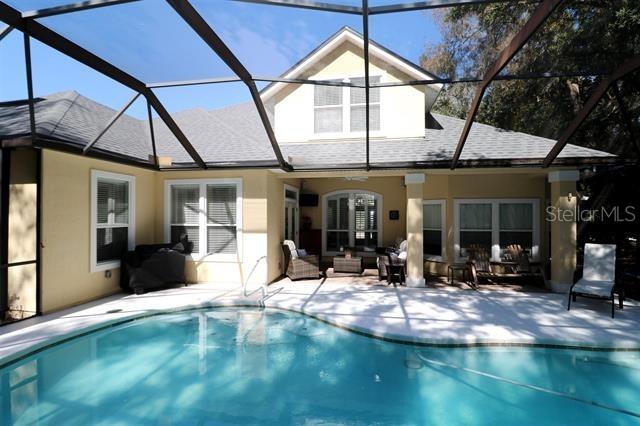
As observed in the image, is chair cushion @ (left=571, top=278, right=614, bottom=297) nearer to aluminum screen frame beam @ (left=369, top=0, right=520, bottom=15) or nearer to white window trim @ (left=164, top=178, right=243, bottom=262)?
aluminum screen frame beam @ (left=369, top=0, right=520, bottom=15)

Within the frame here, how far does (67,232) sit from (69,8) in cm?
476

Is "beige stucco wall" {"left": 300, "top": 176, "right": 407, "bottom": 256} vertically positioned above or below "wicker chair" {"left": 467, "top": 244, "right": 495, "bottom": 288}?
above

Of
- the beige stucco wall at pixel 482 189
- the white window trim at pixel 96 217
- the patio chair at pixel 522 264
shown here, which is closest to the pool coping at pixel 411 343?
the white window trim at pixel 96 217

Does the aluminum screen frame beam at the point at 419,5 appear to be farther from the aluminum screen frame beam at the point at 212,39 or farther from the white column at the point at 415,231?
the white column at the point at 415,231

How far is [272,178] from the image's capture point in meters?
10.2

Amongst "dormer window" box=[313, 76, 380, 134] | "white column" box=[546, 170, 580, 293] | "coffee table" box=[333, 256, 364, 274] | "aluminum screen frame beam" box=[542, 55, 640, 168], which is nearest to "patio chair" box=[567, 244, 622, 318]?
"white column" box=[546, 170, 580, 293]

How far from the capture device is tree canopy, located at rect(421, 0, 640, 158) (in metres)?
10.1

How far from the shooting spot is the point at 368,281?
34.4 feet

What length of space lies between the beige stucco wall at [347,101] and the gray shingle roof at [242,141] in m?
0.37

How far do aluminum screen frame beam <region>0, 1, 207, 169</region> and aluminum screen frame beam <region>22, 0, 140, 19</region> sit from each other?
0.47ft

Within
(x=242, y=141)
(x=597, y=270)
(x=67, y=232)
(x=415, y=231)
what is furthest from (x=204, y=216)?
(x=597, y=270)

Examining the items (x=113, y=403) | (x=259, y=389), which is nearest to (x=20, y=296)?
(x=113, y=403)

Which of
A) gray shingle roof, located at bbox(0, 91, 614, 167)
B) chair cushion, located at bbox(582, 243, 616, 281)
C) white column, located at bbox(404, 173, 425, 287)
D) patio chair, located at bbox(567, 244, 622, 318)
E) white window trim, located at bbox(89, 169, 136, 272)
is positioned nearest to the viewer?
patio chair, located at bbox(567, 244, 622, 318)

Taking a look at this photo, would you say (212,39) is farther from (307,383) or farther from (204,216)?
(204,216)
